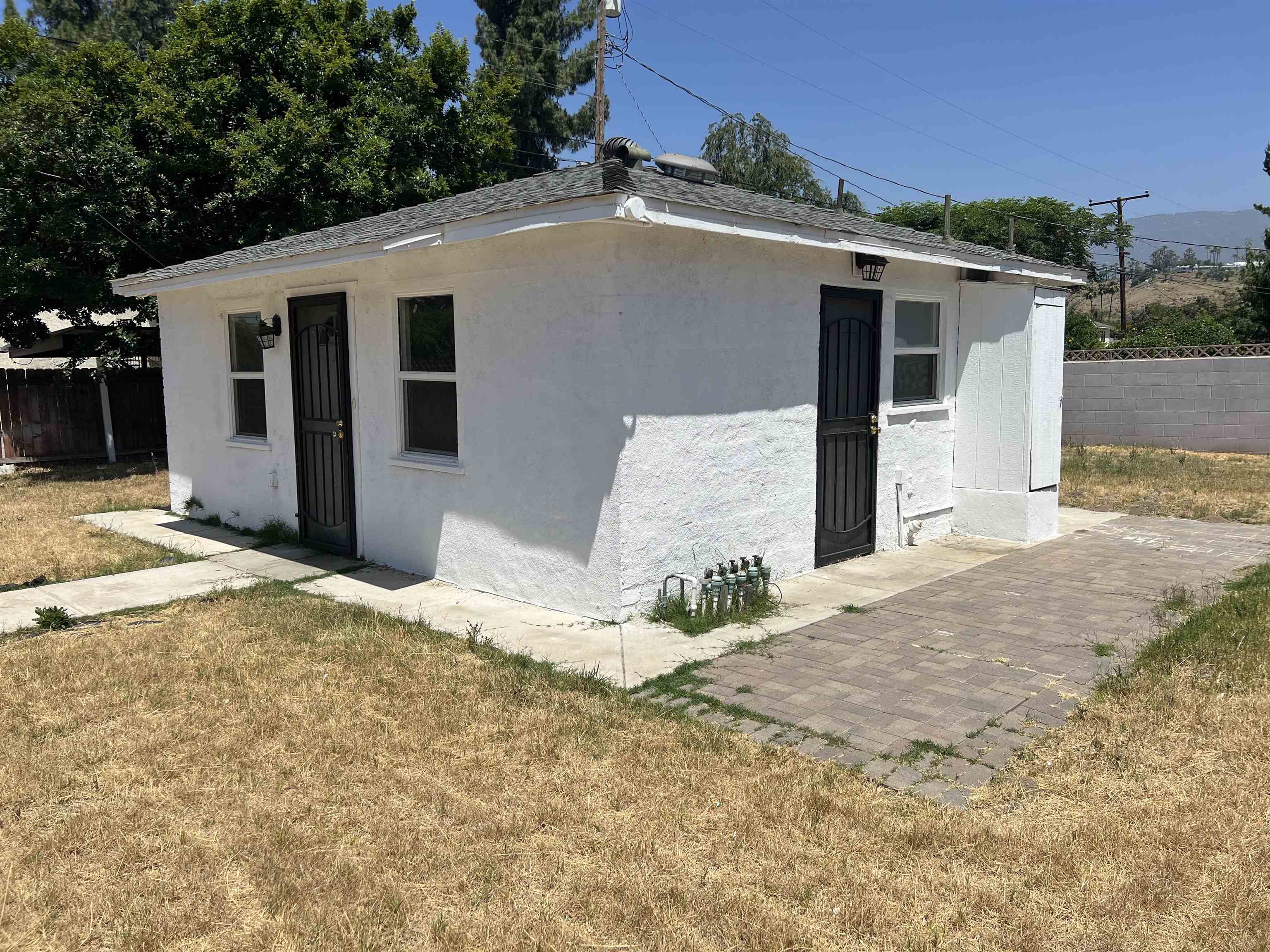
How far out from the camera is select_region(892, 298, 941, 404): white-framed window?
28.4ft

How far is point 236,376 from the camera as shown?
376 inches

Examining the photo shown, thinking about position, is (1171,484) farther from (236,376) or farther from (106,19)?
(106,19)

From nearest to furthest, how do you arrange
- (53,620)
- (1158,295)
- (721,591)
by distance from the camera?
1. (53,620)
2. (721,591)
3. (1158,295)

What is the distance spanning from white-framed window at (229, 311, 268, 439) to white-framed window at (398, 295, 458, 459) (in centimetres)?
Result: 237

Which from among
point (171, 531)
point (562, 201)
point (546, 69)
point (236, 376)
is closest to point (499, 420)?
point (562, 201)

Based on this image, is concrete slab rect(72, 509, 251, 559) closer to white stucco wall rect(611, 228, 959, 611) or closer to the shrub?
the shrub

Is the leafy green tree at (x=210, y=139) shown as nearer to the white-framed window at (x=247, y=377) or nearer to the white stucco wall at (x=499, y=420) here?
the white-framed window at (x=247, y=377)

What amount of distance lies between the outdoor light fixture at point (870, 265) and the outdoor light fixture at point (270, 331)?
5404 mm

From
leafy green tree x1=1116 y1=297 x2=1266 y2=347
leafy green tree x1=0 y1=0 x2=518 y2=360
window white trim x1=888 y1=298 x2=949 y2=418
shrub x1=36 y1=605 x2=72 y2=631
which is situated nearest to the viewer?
shrub x1=36 y1=605 x2=72 y2=631

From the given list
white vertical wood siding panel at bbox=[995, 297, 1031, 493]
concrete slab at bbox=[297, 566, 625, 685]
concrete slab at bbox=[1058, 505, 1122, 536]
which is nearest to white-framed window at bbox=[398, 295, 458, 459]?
concrete slab at bbox=[297, 566, 625, 685]

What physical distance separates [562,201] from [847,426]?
146 inches

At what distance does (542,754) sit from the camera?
165 inches

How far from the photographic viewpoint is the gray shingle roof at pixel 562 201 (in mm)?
5633

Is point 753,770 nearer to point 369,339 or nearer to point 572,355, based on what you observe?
point 572,355
